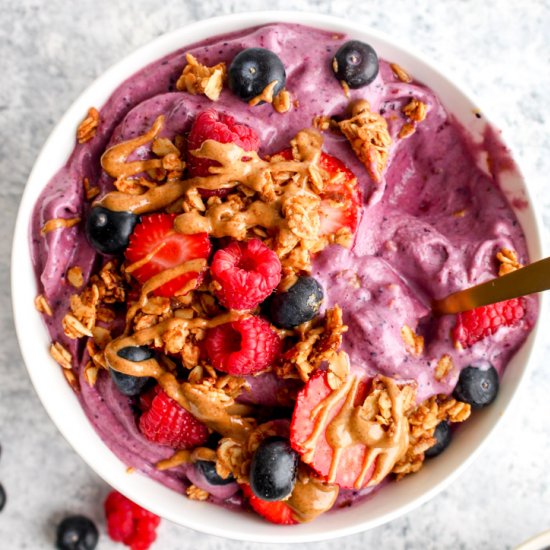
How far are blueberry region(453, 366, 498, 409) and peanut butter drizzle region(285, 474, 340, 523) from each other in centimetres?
44

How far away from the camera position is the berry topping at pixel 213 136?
186 cm

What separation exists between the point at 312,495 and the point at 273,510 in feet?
0.53

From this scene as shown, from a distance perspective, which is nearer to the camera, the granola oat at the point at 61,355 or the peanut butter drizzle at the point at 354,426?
the peanut butter drizzle at the point at 354,426

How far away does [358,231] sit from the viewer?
2.04 meters

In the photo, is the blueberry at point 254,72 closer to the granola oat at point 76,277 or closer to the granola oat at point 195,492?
the granola oat at point 76,277

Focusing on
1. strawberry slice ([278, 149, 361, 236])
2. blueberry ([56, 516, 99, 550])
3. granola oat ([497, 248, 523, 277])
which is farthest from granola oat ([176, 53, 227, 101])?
blueberry ([56, 516, 99, 550])

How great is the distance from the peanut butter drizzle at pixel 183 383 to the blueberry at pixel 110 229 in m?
0.24

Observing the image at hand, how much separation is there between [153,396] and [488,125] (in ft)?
3.96

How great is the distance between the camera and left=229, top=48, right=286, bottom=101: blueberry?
189cm

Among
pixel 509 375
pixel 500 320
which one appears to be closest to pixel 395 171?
pixel 500 320

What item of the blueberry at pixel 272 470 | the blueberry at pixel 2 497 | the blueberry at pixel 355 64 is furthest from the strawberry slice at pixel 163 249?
the blueberry at pixel 2 497

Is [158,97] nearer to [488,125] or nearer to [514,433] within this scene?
[488,125]

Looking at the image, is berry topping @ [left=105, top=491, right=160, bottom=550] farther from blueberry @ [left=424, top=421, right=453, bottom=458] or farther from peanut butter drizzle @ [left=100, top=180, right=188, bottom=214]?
peanut butter drizzle @ [left=100, top=180, right=188, bottom=214]

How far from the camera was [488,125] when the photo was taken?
2.09 metres
